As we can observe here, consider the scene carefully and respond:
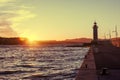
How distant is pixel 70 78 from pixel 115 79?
1032cm

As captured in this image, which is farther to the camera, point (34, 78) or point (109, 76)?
point (34, 78)

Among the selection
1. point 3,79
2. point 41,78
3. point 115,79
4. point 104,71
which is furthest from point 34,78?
point 115,79

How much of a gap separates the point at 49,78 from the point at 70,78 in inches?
74.3

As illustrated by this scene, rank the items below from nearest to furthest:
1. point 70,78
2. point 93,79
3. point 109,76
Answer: point 93,79 < point 109,76 < point 70,78

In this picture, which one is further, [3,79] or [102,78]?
[3,79]

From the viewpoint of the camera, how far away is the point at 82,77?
21.3 m

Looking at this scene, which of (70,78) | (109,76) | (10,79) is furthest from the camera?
(10,79)

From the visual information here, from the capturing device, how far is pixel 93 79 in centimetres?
2003

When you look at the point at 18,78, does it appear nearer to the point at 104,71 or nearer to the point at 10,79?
the point at 10,79

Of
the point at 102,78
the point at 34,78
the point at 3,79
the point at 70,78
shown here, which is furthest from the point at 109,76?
the point at 3,79

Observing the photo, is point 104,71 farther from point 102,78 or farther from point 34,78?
point 34,78

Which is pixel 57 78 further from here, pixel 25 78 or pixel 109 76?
pixel 109 76

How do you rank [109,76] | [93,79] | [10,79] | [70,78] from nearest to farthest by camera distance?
[93,79] → [109,76] → [70,78] → [10,79]

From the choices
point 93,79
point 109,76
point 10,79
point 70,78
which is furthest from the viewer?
point 10,79
